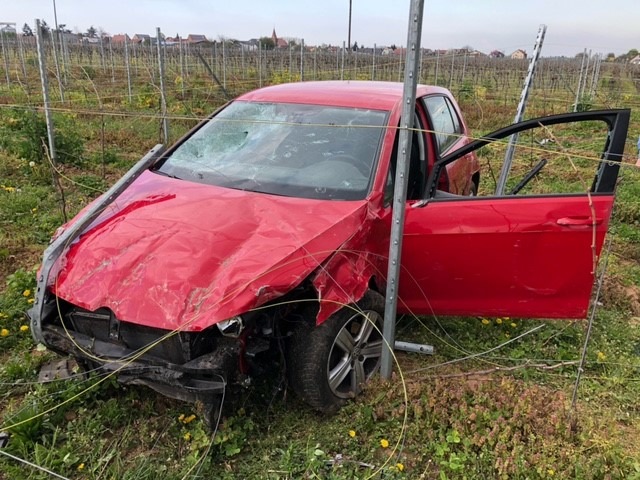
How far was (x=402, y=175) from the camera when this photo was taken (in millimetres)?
2521

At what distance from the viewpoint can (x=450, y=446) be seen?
98.9 inches

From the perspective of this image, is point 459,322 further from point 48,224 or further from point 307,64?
point 307,64

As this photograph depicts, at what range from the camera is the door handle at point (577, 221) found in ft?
9.17

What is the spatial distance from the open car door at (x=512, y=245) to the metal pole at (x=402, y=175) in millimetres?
425

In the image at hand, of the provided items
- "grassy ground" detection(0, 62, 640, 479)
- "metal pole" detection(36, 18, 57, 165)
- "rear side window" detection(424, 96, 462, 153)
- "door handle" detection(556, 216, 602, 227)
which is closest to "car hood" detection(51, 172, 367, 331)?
"grassy ground" detection(0, 62, 640, 479)

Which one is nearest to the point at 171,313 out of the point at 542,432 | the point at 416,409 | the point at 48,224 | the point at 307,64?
the point at 416,409

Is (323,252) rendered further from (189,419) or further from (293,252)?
(189,419)

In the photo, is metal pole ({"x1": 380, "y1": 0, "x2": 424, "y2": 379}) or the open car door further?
the open car door

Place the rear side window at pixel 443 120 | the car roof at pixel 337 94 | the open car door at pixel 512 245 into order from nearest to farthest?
1. the open car door at pixel 512 245
2. the car roof at pixel 337 94
3. the rear side window at pixel 443 120

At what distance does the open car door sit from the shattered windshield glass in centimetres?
46

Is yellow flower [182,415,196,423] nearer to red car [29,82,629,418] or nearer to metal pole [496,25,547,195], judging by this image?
red car [29,82,629,418]

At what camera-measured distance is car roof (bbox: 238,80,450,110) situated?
3469 millimetres

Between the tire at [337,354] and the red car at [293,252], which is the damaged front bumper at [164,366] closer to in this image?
the red car at [293,252]

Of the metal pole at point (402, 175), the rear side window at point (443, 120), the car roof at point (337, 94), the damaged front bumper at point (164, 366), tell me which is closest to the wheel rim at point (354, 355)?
the metal pole at point (402, 175)
